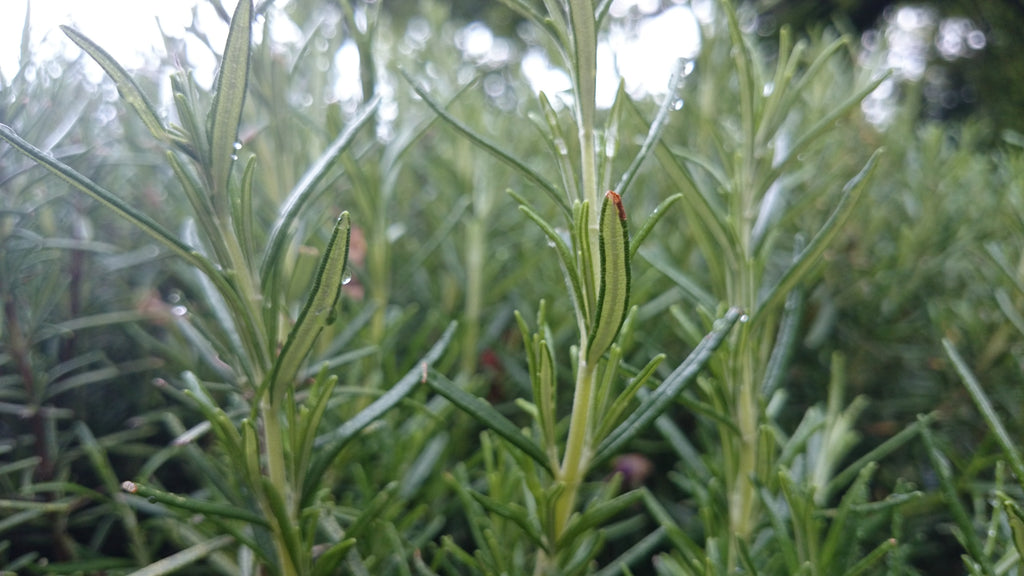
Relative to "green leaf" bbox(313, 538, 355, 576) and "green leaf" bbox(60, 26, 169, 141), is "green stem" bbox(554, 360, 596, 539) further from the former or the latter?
"green leaf" bbox(60, 26, 169, 141)

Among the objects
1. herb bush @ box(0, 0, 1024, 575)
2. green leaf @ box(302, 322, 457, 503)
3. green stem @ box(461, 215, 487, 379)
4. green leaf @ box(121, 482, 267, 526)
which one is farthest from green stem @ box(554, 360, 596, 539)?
green stem @ box(461, 215, 487, 379)

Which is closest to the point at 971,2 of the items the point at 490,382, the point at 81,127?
the point at 490,382

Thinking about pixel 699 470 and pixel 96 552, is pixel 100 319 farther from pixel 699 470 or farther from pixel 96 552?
pixel 699 470

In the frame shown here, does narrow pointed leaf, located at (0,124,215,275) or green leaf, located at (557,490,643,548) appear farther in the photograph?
green leaf, located at (557,490,643,548)

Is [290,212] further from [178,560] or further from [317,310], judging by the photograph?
[178,560]

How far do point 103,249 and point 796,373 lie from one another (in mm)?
879

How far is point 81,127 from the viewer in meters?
0.87

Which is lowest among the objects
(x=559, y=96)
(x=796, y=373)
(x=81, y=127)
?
(x=796, y=373)

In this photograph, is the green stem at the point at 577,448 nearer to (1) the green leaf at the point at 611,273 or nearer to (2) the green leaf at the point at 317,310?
(1) the green leaf at the point at 611,273

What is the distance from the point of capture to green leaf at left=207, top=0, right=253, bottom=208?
0.40 metres

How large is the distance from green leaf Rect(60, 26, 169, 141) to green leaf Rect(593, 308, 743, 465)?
353 millimetres

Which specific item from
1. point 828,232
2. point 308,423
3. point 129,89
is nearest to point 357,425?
point 308,423

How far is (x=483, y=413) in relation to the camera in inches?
18.5

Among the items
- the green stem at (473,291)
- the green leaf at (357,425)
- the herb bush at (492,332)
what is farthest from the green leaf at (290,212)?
the green stem at (473,291)
